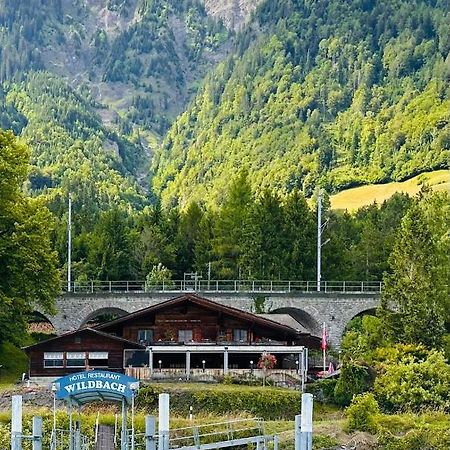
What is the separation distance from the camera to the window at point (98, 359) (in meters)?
70.1

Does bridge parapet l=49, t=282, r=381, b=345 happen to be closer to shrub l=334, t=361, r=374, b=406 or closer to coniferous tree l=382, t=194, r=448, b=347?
coniferous tree l=382, t=194, r=448, b=347

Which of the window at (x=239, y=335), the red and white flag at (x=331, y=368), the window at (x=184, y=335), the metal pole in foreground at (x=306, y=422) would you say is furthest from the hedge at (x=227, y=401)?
the metal pole in foreground at (x=306, y=422)

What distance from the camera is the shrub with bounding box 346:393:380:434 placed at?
→ 5666 cm

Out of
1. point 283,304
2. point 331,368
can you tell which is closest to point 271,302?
point 283,304

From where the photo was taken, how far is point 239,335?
74.3 metres

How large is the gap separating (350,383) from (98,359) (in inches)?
572

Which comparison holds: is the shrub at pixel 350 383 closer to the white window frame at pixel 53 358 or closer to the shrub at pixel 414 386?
the shrub at pixel 414 386

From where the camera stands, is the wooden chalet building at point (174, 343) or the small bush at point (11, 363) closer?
the wooden chalet building at point (174, 343)

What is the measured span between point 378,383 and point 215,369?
941 centimetres

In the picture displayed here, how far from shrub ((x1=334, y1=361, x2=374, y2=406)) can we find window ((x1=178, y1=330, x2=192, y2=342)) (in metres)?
12.5

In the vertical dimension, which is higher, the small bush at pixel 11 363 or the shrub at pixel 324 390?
the small bush at pixel 11 363

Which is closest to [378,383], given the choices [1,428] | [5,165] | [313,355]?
[313,355]

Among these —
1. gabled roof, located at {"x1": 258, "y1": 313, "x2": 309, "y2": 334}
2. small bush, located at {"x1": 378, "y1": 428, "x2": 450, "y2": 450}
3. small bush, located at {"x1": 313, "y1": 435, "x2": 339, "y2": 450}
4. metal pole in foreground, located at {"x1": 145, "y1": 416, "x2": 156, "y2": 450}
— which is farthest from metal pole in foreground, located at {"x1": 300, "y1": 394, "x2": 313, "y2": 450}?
gabled roof, located at {"x1": 258, "y1": 313, "x2": 309, "y2": 334}

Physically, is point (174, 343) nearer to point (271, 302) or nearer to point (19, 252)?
point (19, 252)
